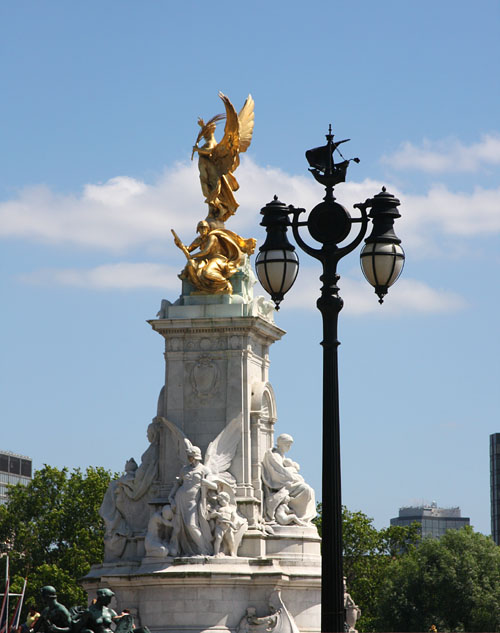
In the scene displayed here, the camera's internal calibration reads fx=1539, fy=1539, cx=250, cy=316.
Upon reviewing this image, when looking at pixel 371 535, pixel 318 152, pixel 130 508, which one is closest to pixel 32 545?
pixel 371 535

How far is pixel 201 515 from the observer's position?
37.5 metres

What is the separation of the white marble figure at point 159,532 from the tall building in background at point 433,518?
463ft

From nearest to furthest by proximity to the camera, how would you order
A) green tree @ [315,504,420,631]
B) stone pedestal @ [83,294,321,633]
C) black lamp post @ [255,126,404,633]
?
1. black lamp post @ [255,126,404,633]
2. stone pedestal @ [83,294,321,633]
3. green tree @ [315,504,420,631]

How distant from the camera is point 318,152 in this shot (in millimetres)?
17266

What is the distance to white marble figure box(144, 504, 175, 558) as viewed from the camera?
3762cm

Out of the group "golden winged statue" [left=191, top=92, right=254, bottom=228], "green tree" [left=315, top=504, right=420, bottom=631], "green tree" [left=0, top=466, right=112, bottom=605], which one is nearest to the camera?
"golden winged statue" [left=191, top=92, right=254, bottom=228]

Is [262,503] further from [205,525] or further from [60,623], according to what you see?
[60,623]

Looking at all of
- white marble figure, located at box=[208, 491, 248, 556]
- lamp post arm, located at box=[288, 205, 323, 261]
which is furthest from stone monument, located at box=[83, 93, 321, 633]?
lamp post arm, located at box=[288, 205, 323, 261]

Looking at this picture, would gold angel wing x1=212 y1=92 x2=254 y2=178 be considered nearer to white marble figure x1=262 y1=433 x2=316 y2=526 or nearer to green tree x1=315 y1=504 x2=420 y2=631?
white marble figure x1=262 y1=433 x2=316 y2=526

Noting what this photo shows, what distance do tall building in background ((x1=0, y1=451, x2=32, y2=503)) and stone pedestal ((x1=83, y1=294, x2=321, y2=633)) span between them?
78.3m

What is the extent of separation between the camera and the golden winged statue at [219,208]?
4069 centimetres

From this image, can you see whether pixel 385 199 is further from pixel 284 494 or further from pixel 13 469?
pixel 13 469

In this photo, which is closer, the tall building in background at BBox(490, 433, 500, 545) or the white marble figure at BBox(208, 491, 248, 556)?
the white marble figure at BBox(208, 491, 248, 556)

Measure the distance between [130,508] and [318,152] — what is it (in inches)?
936
